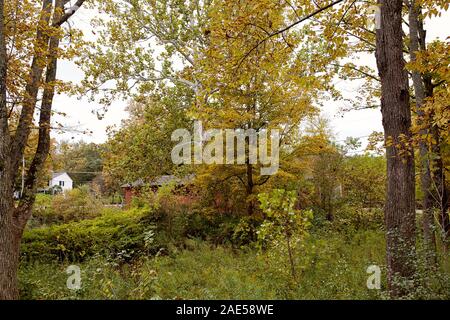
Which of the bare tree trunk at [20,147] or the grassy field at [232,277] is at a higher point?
the bare tree trunk at [20,147]

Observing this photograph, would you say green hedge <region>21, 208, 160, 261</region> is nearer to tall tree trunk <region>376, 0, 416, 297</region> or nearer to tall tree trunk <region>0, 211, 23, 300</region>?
tall tree trunk <region>0, 211, 23, 300</region>

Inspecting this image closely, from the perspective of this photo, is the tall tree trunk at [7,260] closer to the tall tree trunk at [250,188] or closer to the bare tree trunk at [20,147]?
the bare tree trunk at [20,147]

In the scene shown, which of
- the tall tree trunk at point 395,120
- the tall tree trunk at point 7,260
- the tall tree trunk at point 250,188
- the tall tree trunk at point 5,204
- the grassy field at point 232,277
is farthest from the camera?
the tall tree trunk at point 250,188

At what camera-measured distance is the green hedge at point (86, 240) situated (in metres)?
9.88

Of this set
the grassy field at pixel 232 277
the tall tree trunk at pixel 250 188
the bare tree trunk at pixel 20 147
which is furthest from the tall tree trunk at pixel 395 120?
the bare tree trunk at pixel 20 147

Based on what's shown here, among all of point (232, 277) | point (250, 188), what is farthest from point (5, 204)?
point (250, 188)

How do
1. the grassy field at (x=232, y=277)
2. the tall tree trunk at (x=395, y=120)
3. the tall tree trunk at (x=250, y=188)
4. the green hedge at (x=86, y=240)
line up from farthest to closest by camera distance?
the tall tree trunk at (x=250, y=188), the green hedge at (x=86, y=240), the grassy field at (x=232, y=277), the tall tree trunk at (x=395, y=120)

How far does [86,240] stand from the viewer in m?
10.5

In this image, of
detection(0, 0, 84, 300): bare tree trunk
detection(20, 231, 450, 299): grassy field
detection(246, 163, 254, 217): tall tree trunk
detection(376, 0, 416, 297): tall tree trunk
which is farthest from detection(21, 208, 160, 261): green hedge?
detection(376, 0, 416, 297): tall tree trunk

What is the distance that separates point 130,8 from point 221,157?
9.56 m

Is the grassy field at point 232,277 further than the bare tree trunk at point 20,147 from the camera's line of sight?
No

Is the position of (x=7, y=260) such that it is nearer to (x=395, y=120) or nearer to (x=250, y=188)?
(x=250, y=188)
